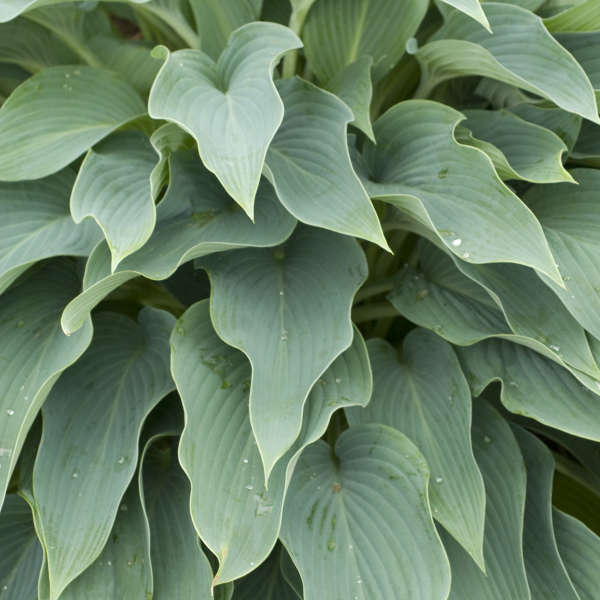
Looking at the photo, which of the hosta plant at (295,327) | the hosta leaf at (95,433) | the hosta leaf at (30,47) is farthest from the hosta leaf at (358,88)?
the hosta leaf at (30,47)

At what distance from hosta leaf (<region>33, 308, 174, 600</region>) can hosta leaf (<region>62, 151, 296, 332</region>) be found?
0.43 feet

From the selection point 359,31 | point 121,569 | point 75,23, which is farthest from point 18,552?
point 359,31

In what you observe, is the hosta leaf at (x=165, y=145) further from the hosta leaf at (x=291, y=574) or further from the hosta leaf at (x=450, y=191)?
the hosta leaf at (x=291, y=574)

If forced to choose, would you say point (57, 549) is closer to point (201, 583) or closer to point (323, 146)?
point (201, 583)

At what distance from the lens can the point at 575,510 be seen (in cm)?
131

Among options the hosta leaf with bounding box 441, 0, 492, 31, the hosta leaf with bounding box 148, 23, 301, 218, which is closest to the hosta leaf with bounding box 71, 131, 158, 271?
the hosta leaf with bounding box 148, 23, 301, 218

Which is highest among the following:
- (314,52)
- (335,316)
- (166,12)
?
(166,12)

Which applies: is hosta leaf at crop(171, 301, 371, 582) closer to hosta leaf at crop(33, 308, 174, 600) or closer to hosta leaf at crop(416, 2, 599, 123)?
Result: hosta leaf at crop(33, 308, 174, 600)

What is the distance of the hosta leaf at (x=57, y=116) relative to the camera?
1.08 metres

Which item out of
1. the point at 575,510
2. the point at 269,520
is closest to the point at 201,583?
the point at 269,520

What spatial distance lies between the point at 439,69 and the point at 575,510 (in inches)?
30.8

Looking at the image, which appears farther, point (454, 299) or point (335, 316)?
point (454, 299)

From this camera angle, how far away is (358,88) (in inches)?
43.6

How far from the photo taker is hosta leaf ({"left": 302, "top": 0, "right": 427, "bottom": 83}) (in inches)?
47.5
